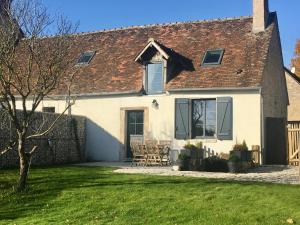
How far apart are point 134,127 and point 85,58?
17.7 feet

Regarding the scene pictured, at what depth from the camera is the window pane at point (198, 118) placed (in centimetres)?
2036

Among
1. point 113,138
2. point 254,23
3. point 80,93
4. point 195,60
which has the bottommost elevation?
point 113,138

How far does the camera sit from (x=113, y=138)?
2203 centimetres

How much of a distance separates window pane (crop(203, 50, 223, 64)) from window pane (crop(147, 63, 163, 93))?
2.06 meters

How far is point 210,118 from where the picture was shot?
20156 mm

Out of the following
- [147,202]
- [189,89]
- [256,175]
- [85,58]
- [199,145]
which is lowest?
[147,202]

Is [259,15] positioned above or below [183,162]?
above

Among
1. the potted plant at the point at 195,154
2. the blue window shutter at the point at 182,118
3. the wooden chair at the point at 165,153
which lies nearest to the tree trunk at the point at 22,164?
the potted plant at the point at 195,154

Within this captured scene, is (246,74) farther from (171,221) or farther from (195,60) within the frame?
(171,221)

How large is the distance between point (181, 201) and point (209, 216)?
1.36 m

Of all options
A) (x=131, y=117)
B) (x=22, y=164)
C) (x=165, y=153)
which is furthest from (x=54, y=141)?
(x=22, y=164)

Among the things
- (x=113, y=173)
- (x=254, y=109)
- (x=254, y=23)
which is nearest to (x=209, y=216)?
(x=113, y=173)

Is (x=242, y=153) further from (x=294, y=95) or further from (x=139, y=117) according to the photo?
(x=294, y=95)

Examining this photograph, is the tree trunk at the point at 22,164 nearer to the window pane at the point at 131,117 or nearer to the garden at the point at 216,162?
the garden at the point at 216,162
